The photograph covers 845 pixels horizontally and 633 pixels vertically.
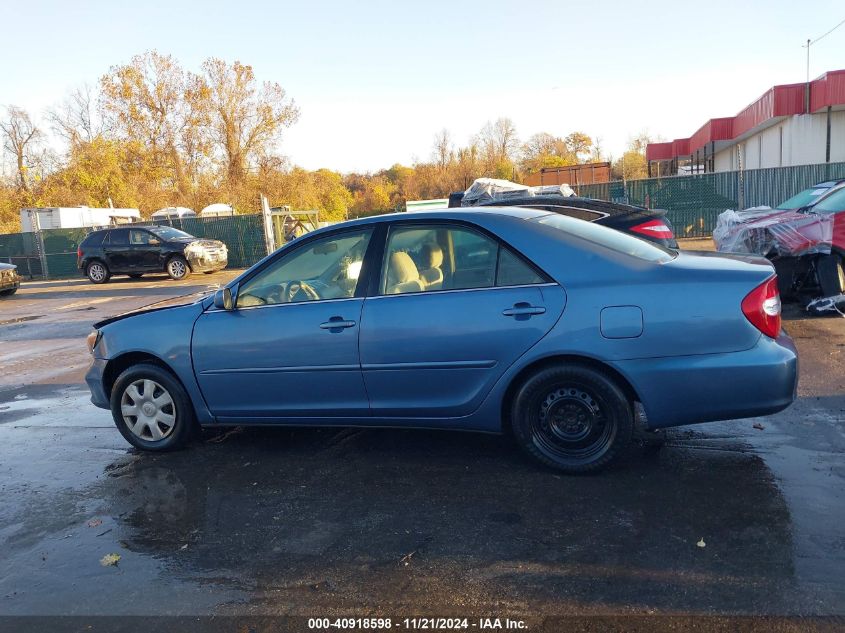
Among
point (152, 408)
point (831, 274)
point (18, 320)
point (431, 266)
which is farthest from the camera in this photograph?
point (18, 320)

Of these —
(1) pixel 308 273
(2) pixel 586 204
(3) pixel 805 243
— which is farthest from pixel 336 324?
Result: (3) pixel 805 243

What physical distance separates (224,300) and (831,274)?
24.7 ft

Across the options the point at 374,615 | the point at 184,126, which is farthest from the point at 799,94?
the point at 184,126

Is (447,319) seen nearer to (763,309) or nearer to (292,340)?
(292,340)

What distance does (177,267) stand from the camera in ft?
70.9

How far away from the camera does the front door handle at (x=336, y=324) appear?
174 inches

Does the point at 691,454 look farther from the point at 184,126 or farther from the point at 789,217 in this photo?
the point at 184,126

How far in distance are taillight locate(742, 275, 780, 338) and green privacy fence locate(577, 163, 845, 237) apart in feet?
61.3

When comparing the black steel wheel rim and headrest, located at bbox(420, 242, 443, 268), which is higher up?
headrest, located at bbox(420, 242, 443, 268)

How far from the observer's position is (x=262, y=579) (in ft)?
10.8

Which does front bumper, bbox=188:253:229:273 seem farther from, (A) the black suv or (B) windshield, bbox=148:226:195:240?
(B) windshield, bbox=148:226:195:240

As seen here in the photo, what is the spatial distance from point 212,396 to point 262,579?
1863 mm

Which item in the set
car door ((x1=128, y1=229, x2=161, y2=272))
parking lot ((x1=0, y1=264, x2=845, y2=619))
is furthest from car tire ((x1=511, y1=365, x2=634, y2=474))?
car door ((x1=128, y1=229, x2=161, y2=272))

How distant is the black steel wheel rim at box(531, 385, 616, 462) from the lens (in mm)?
4082
